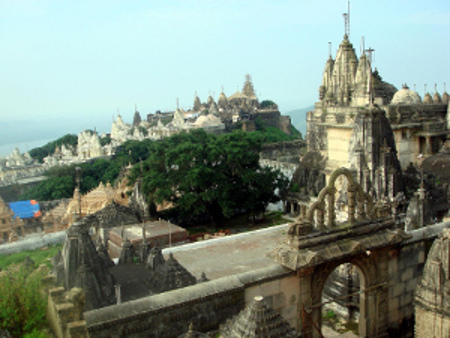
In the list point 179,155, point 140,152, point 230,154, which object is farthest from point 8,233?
point 140,152

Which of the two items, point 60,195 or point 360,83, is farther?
point 60,195

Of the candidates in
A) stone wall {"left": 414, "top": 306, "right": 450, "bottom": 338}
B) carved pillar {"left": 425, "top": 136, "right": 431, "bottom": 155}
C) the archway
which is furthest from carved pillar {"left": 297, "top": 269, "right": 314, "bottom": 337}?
carved pillar {"left": 425, "top": 136, "right": 431, "bottom": 155}

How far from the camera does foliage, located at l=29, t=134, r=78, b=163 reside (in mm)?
78125

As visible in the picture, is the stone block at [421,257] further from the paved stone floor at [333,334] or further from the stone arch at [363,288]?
the paved stone floor at [333,334]

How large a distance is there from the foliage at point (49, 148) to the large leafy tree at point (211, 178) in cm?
5241

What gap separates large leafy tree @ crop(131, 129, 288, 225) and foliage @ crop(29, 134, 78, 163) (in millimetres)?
52409

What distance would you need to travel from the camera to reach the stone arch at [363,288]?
32.2 feet

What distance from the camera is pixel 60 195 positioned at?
51.5 meters

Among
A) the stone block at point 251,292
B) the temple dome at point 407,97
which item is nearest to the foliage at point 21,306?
the stone block at point 251,292

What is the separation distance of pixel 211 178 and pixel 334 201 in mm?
19086

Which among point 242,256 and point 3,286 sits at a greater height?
point 3,286

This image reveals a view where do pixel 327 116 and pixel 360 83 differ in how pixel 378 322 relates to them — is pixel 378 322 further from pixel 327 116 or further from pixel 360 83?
pixel 360 83

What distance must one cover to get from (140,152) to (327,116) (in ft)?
142

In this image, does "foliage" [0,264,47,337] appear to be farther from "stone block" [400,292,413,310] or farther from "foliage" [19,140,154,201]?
"foliage" [19,140,154,201]
